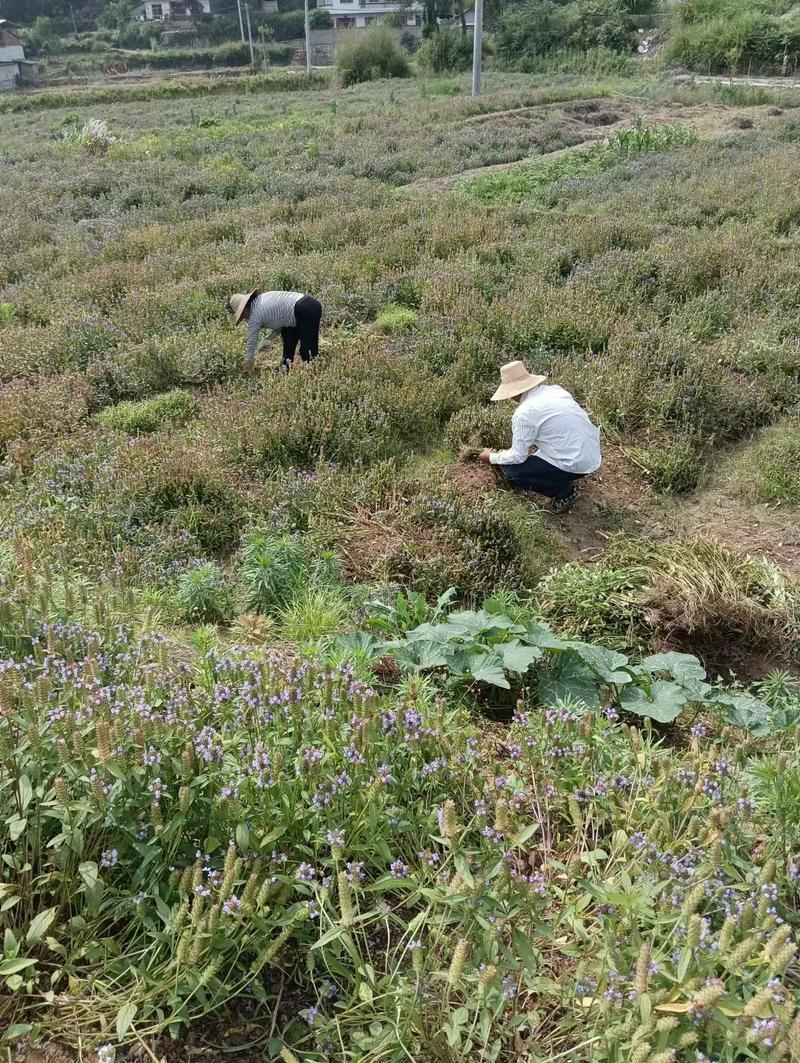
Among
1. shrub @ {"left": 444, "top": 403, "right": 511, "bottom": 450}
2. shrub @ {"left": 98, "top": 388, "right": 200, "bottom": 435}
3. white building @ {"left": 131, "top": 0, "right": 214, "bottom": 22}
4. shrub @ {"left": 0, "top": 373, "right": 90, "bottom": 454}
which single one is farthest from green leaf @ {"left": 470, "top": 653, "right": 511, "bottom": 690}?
white building @ {"left": 131, "top": 0, "right": 214, "bottom": 22}

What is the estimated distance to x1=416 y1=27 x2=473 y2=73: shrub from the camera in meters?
41.0

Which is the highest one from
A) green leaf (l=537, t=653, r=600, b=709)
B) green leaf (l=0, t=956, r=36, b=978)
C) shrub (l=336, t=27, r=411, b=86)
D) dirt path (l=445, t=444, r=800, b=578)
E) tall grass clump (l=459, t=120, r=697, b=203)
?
shrub (l=336, t=27, r=411, b=86)

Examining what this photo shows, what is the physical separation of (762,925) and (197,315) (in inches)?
316

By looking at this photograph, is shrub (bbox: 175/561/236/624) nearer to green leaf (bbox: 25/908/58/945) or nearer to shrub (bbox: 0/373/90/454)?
green leaf (bbox: 25/908/58/945)

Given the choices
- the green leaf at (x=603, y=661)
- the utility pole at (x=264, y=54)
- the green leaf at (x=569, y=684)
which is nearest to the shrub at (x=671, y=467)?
the green leaf at (x=603, y=661)

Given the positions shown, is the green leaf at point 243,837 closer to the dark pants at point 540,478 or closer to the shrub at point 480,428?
the dark pants at point 540,478

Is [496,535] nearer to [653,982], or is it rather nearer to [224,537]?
[224,537]

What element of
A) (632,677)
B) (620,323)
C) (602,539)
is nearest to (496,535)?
(602,539)

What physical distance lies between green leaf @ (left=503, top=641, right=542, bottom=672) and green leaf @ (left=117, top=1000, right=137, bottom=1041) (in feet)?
6.10

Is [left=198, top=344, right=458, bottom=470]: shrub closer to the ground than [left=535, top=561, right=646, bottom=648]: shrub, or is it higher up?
higher up

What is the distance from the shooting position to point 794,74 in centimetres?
3209

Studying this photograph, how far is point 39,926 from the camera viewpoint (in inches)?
81.4

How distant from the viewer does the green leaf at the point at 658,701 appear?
3.26 metres

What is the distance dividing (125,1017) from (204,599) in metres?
2.45
